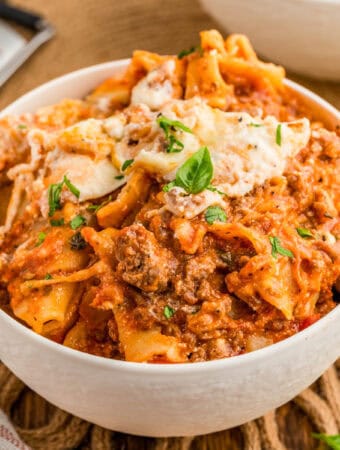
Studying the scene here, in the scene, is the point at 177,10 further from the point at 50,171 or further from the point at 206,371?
the point at 206,371

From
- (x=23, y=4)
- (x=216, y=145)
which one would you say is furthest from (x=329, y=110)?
(x=23, y=4)

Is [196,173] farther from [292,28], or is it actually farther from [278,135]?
[292,28]

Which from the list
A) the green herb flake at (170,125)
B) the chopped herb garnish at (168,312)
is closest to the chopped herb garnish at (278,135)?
the green herb flake at (170,125)

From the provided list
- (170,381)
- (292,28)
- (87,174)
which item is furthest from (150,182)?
(292,28)

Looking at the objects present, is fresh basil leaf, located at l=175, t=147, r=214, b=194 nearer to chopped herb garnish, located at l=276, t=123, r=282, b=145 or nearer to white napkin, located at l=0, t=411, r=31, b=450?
chopped herb garnish, located at l=276, t=123, r=282, b=145

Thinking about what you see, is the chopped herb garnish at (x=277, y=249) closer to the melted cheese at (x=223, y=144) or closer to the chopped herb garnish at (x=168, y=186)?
the melted cheese at (x=223, y=144)
